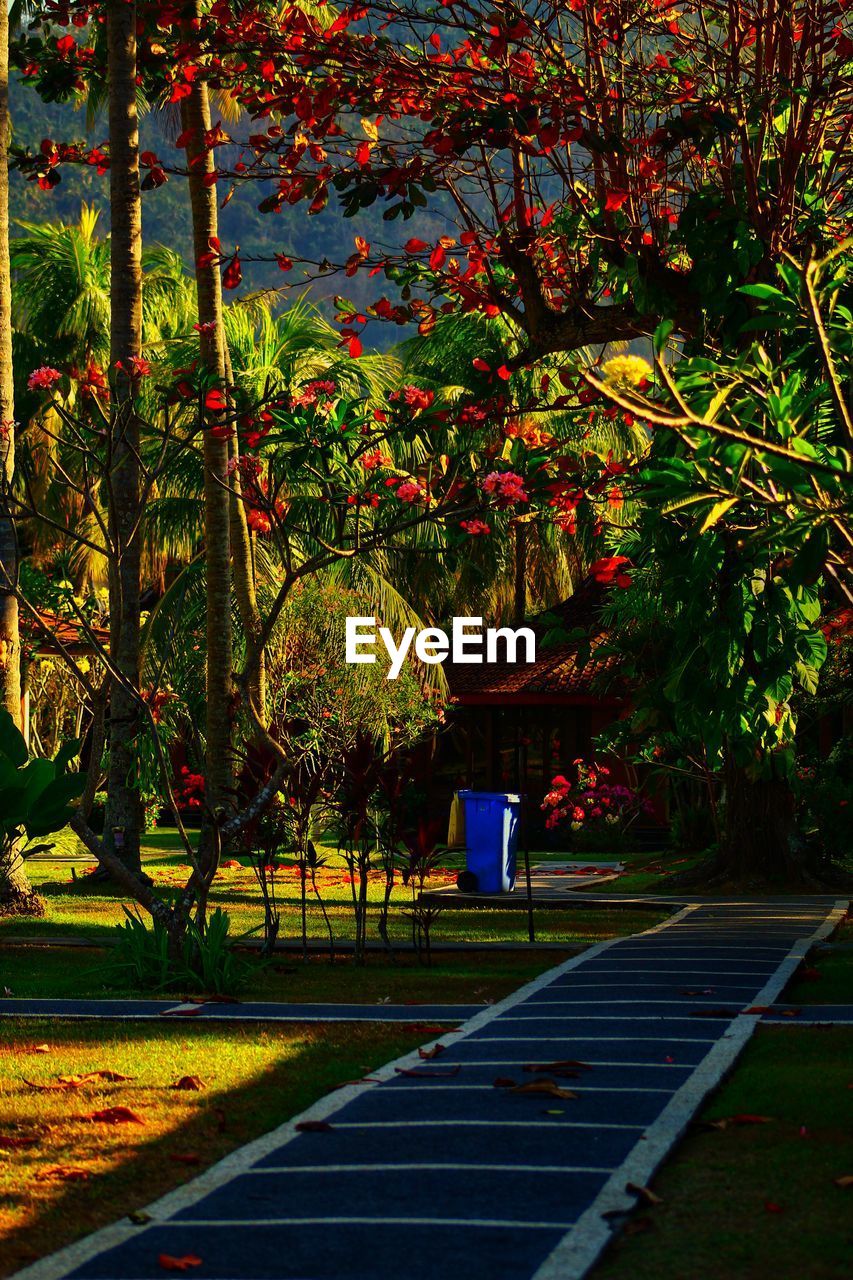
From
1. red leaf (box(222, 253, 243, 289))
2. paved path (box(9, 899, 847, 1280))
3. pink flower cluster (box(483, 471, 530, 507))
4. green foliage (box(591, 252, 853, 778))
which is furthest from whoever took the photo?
red leaf (box(222, 253, 243, 289))

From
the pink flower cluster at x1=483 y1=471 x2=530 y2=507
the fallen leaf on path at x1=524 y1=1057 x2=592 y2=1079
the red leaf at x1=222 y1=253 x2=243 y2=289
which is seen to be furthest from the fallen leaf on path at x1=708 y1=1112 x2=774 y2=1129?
the red leaf at x1=222 y1=253 x2=243 y2=289

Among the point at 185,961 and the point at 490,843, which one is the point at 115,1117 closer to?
the point at 185,961

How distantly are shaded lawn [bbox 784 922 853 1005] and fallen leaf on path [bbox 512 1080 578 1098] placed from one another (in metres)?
3.32

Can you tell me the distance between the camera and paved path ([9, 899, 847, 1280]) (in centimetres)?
438

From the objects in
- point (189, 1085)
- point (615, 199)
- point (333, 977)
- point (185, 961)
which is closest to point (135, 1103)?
point (189, 1085)

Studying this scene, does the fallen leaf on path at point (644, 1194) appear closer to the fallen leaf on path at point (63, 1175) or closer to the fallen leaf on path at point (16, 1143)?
the fallen leaf on path at point (63, 1175)

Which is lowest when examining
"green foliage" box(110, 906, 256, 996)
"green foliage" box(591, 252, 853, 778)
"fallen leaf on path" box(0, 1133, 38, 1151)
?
"fallen leaf on path" box(0, 1133, 38, 1151)

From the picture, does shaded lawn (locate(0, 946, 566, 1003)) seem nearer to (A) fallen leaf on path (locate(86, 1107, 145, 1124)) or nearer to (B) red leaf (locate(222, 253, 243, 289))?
(A) fallen leaf on path (locate(86, 1107, 145, 1124))

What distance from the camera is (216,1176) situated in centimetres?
528

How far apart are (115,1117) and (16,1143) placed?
19.2 inches

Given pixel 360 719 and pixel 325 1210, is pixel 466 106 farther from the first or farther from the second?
pixel 360 719

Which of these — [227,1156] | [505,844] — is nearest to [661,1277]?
[227,1156]

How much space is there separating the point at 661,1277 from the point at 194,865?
21.6 feet

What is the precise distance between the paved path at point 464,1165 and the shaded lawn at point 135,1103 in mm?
220
